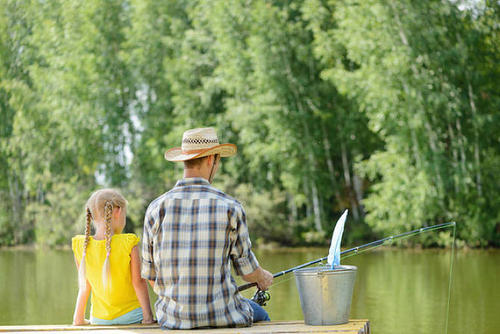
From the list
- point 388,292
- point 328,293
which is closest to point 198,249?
point 328,293

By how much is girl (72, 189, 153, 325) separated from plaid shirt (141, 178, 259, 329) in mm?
402

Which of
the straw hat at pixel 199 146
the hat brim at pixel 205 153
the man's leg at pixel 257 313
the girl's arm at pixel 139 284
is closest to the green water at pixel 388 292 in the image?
the man's leg at pixel 257 313

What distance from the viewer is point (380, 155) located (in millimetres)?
18141

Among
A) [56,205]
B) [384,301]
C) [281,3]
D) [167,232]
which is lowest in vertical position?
[384,301]

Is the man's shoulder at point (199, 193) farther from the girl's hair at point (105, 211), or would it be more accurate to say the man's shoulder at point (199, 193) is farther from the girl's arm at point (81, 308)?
the girl's arm at point (81, 308)

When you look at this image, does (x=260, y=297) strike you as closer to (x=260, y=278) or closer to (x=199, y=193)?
(x=260, y=278)

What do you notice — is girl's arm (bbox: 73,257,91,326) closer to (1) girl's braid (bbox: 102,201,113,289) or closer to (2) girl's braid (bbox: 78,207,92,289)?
(2) girl's braid (bbox: 78,207,92,289)

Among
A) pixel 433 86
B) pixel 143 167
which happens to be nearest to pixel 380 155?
pixel 433 86

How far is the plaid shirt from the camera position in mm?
3256

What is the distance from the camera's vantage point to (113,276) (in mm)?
3768

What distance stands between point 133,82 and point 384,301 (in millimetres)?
15659

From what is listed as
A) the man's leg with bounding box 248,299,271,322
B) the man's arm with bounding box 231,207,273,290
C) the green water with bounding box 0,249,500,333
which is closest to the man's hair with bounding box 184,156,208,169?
the man's arm with bounding box 231,207,273,290

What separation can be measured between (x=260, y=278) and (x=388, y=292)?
247 inches

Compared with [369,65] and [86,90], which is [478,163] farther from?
[86,90]
